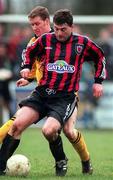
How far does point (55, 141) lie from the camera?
889cm

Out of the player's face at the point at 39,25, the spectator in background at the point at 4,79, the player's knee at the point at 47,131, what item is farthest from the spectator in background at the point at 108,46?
the player's knee at the point at 47,131

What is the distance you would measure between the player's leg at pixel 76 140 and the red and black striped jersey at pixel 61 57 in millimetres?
395

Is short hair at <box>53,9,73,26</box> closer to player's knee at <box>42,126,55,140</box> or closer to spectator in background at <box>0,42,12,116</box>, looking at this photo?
player's knee at <box>42,126,55,140</box>

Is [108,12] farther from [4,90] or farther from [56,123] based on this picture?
[56,123]

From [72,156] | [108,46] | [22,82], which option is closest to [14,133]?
[22,82]

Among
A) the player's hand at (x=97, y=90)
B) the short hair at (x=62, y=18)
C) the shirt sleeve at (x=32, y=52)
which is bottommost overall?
the player's hand at (x=97, y=90)

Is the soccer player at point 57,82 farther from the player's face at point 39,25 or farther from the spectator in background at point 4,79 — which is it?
the spectator in background at point 4,79

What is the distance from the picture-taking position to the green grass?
9.02m

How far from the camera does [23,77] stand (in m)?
8.94

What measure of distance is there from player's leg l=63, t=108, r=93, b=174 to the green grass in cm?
12

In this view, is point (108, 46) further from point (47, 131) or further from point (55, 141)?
point (47, 131)

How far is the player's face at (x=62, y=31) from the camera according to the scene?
8.80 meters

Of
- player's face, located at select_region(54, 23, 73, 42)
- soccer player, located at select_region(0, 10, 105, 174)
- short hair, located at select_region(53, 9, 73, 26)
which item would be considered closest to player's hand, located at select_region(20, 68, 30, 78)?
soccer player, located at select_region(0, 10, 105, 174)

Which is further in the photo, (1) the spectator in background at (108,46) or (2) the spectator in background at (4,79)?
(1) the spectator in background at (108,46)
